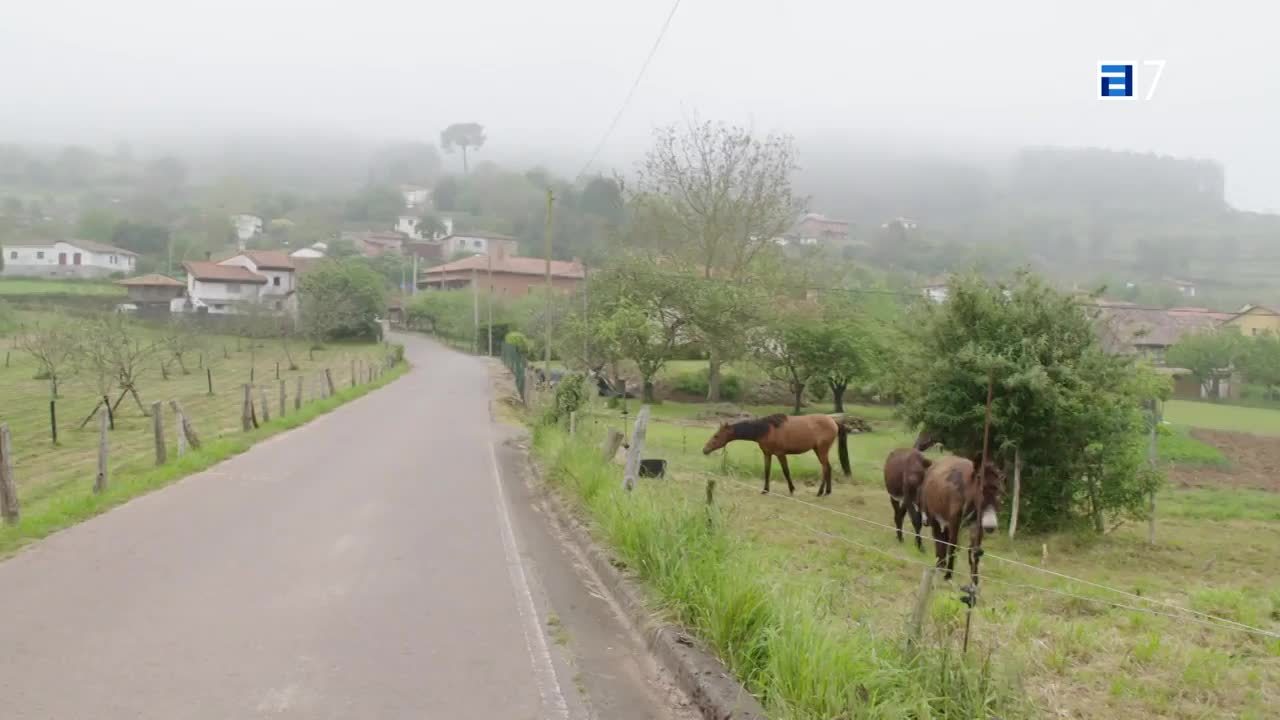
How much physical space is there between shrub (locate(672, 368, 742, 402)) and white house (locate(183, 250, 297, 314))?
39.9 meters

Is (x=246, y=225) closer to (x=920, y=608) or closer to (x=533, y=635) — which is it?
(x=533, y=635)

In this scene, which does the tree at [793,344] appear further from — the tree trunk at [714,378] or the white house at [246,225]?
the white house at [246,225]

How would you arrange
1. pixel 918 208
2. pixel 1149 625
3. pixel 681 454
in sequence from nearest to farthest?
pixel 1149 625 → pixel 681 454 → pixel 918 208

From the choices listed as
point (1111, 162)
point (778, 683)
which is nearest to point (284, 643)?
point (778, 683)

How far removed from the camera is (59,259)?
303ft

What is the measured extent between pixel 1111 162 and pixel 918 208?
15808 millimetres

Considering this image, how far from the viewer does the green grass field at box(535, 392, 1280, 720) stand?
15.2ft

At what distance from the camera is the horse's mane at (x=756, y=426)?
16719mm

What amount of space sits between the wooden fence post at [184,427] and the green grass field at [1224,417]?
103ft

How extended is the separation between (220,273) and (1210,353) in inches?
2829

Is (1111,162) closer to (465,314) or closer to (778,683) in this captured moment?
(465,314)

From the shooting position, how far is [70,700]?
16.6 feet

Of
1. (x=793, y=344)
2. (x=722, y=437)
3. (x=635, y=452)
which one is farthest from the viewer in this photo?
(x=793, y=344)

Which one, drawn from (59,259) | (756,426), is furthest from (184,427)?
(59,259)
